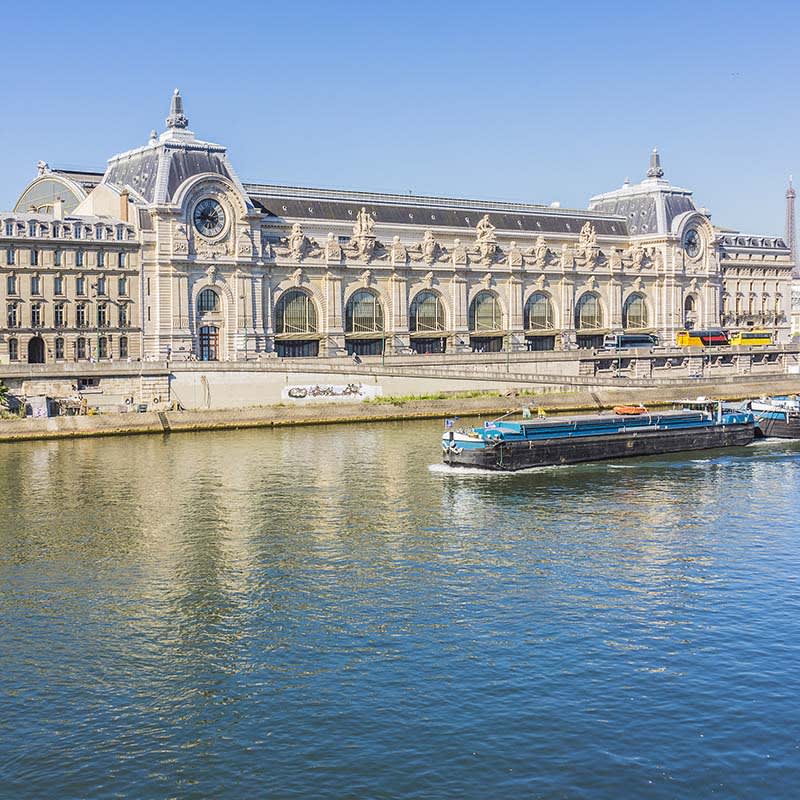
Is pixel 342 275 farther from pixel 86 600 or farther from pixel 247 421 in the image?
pixel 86 600

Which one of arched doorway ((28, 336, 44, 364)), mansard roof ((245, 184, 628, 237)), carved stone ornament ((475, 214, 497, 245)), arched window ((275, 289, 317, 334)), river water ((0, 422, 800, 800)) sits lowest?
river water ((0, 422, 800, 800))

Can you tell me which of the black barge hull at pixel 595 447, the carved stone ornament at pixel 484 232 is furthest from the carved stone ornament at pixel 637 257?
the black barge hull at pixel 595 447

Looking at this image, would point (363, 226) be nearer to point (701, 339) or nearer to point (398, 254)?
point (398, 254)

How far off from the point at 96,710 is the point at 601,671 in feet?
42.3

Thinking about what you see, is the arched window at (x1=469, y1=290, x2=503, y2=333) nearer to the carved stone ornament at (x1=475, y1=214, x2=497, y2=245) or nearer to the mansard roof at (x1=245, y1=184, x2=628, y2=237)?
the carved stone ornament at (x1=475, y1=214, x2=497, y2=245)

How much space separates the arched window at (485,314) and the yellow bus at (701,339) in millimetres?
21157

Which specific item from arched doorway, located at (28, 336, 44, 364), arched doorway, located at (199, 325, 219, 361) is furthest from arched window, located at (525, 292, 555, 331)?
arched doorway, located at (28, 336, 44, 364)

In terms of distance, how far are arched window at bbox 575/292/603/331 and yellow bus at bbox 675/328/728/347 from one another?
28.2ft

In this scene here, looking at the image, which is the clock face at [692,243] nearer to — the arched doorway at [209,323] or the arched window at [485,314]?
the arched window at [485,314]

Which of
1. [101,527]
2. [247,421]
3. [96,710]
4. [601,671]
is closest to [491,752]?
[601,671]

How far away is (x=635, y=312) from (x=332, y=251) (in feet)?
132

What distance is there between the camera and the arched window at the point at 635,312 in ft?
420

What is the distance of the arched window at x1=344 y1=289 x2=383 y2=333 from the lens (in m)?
106

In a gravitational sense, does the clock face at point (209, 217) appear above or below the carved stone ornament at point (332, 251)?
above
